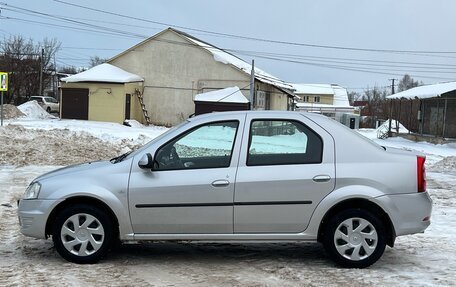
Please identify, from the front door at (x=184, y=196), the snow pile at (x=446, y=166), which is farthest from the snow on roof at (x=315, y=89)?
the front door at (x=184, y=196)

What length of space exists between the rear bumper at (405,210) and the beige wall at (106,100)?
3105 centimetres

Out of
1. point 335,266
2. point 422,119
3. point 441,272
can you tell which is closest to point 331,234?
point 335,266

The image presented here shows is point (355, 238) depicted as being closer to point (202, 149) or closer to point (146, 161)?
point (202, 149)

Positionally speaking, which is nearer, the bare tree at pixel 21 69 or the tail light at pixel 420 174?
the tail light at pixel 420 174

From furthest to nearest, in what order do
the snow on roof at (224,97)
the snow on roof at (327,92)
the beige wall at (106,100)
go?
the snow on roof at (327,92) → the beige wall at (106,100) → the snow on roof at (224,97)

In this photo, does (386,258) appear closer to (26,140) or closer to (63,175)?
(63,175)

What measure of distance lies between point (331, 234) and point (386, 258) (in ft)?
3.39

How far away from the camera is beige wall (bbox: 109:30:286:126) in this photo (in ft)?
121

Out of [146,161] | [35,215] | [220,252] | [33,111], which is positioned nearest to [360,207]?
[220,252]

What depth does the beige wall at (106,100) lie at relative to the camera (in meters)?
35.2

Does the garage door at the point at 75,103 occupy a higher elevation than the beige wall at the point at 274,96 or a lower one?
lower

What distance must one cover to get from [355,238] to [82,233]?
3.02 meters

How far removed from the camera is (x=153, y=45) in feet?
125

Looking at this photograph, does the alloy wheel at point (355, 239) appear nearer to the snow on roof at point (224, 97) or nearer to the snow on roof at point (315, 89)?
the snow on roof at point (224, 97)
